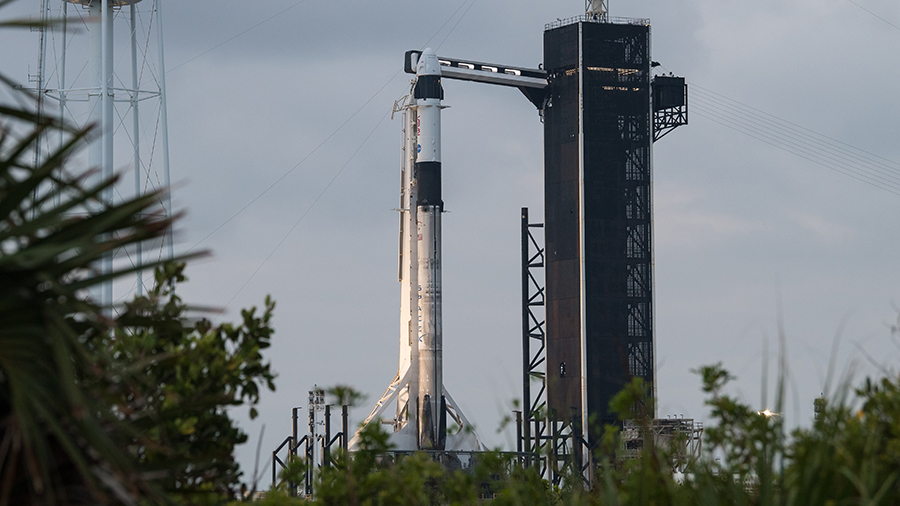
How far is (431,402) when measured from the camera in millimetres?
50094

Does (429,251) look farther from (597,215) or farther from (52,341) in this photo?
(52,341)

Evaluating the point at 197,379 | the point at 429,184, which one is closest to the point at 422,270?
the point at 429,184

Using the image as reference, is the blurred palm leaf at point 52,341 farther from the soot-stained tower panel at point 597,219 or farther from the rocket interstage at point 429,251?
the soot-stained tower panel at point 597,219

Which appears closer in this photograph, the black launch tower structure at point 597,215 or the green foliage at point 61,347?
the green foliage at point 61,347

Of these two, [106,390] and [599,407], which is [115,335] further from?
[599,407]

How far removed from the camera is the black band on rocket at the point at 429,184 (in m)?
49.5

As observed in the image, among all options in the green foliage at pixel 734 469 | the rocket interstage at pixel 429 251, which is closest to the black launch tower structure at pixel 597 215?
the rocket interstage at pixel 429 251

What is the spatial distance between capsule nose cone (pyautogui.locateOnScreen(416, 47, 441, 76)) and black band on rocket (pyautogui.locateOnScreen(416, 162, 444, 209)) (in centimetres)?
389

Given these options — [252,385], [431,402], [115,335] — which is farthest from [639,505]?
[431,402]

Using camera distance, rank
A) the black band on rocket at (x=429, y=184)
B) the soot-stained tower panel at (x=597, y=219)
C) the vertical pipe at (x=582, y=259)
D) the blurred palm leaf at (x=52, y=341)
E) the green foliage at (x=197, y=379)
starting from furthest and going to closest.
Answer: the soot-stained tower panel at (x=597, y=219) → the vertical pipe at (x=582, y=259) → the black band on rocket at (x=429, y=184) → the green foliage at (x=197, y=379) → the blurred palm leaf at (x=52, y=341)

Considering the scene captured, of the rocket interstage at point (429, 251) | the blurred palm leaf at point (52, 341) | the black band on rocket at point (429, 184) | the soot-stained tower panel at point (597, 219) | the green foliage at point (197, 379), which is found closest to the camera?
the blurred palm leaf at point (52, 341)

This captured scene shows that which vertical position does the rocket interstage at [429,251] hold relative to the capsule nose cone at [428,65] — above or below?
below

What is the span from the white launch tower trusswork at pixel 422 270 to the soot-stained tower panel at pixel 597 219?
5605 millimetres

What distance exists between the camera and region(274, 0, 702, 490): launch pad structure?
165ft
